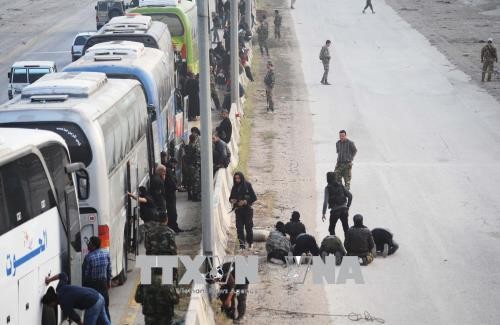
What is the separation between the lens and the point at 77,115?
55.9 feet

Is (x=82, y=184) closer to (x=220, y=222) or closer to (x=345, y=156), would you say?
(x=220, y=222)

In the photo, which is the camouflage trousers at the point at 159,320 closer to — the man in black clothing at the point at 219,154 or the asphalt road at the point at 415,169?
the asphalt road at the point at 415,169

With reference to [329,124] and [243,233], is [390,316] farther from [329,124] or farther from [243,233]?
[329,124]

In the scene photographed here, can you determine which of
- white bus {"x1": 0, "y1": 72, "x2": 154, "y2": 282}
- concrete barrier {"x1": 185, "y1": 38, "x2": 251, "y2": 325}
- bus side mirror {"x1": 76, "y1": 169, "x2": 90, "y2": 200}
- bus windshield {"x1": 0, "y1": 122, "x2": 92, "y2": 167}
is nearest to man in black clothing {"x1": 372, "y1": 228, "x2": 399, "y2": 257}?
concrete barrier {"x1": 185, "y1": 38, "x2": 251, "y2": 325}

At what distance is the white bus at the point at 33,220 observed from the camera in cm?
1376

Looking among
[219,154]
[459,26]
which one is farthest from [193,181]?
[459,26]

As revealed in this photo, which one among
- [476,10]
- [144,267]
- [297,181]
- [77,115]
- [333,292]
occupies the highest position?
[77,115]

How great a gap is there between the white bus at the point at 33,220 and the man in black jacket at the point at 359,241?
5176 mm

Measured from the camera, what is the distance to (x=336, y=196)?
21.2m

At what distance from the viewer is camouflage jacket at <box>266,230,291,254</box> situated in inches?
790

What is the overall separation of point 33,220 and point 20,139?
101 centimetres

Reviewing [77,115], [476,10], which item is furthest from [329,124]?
[476,10]

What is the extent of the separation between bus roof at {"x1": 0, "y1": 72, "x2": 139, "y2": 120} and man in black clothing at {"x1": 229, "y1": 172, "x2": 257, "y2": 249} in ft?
8.46

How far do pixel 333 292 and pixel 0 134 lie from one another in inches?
258
